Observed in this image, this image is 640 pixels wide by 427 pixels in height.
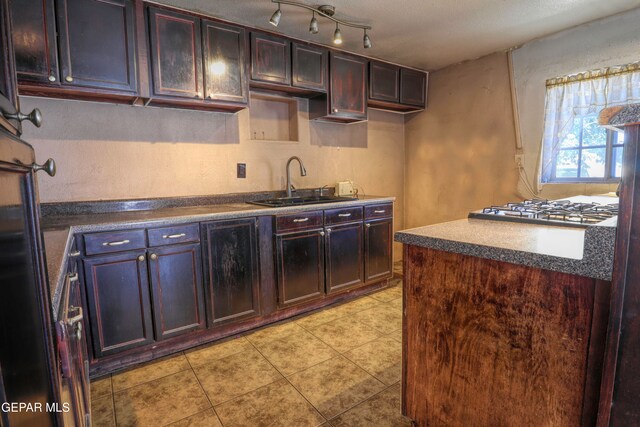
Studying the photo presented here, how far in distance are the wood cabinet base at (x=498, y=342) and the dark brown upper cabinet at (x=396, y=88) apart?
8.20ft

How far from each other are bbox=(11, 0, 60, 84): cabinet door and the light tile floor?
1.78 meters

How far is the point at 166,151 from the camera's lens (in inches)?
104

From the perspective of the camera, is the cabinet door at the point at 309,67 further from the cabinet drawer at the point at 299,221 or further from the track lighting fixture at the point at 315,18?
the cabinet drawer at the point at 299,221

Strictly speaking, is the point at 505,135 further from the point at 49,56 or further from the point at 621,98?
the point at 49,56

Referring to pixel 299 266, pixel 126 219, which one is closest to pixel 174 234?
pixel 126 219

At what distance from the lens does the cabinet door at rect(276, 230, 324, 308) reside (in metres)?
2.60

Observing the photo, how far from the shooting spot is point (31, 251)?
2.04ft

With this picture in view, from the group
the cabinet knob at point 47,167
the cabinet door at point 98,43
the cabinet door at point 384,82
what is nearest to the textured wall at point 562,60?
the cabinet door at point 384,82

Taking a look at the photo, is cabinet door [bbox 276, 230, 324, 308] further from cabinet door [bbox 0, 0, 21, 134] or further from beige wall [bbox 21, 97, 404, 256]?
cabinet door [bbox 0, 0, 21, 134]

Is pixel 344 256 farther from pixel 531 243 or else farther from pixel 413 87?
pixel 413 87

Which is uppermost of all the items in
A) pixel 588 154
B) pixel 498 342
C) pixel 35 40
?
pixel 35 40

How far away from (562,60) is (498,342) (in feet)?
9.30

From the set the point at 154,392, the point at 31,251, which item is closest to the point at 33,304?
the point at 31,251

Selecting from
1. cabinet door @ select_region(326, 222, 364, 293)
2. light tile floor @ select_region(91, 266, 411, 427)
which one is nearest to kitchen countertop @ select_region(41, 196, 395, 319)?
cabinet door @ select_region(326, 222, 364, 293)
